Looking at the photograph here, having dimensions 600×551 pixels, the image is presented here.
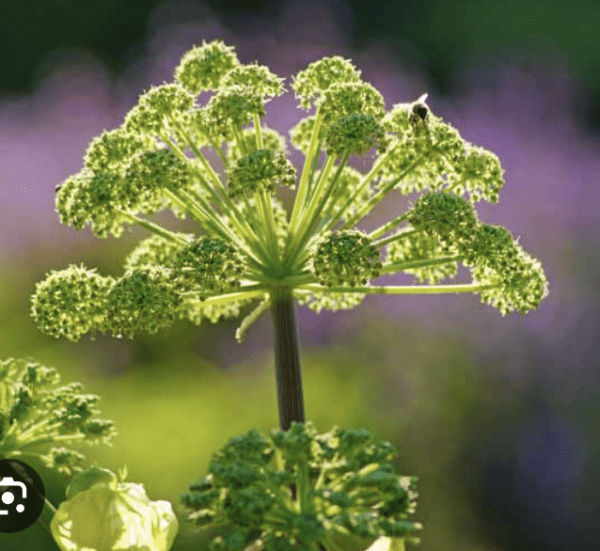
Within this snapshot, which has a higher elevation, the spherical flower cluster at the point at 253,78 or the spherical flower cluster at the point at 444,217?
the spherical flower cluster at the point at 253,78

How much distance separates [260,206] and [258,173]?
10 cm

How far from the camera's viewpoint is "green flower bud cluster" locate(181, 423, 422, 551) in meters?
1.17

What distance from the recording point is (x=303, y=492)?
4.04 feet

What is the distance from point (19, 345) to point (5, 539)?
88 centimetres

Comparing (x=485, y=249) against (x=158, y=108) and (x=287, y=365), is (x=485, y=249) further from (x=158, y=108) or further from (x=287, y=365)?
(x=158, y=108)

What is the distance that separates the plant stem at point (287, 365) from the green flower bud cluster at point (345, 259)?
0.30ft

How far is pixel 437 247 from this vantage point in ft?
6.58

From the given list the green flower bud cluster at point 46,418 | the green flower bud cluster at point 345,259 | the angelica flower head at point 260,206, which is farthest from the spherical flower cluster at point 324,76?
the green flower bud cluster at point 46,418

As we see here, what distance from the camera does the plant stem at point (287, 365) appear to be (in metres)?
1.58

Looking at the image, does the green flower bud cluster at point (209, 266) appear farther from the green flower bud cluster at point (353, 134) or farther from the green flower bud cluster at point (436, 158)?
the green flower bud cluster at point (436, 158)

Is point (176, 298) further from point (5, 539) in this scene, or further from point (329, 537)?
point (5, 539)

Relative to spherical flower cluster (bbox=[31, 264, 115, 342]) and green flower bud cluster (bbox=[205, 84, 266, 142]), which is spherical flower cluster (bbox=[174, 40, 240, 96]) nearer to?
green flower bud cluster (bbox=[205, 84, 266, 142])

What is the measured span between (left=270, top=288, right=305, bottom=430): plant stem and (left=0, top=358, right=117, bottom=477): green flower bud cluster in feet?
1.05

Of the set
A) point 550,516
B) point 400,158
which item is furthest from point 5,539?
point 400,158
